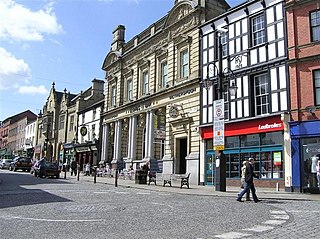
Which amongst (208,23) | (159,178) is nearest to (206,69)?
(208,23)

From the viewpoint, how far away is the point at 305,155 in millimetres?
17609

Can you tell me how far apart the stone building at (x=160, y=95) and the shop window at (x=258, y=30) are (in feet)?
16.4

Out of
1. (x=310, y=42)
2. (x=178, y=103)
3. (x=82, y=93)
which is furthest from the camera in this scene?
(x=82, y=93)

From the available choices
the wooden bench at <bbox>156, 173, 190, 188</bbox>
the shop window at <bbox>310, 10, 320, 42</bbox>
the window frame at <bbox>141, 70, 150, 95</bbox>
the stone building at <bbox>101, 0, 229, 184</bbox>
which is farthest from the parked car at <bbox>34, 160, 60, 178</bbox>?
the shop window at <bbox>310, 10, 320, 42</bbox>

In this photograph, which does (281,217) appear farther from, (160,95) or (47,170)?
(47,170)

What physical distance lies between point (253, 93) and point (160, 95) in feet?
33.2

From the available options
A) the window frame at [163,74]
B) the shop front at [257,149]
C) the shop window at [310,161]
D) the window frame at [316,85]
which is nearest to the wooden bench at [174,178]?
the shop front at [257,149]

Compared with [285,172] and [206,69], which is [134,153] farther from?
[285,172]

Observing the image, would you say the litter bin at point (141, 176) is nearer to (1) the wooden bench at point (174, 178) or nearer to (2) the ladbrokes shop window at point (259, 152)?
(1) the wooden bench at point (174, 178)

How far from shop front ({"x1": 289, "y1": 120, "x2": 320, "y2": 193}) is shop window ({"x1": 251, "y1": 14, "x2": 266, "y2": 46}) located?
5881 mm

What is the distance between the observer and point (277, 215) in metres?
9.79

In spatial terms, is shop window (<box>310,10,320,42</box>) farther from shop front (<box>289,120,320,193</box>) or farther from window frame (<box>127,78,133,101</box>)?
window frame (<box>127,78,133,101</box>)

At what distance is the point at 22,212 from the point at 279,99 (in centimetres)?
1460

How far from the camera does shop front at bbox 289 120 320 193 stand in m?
17.1
